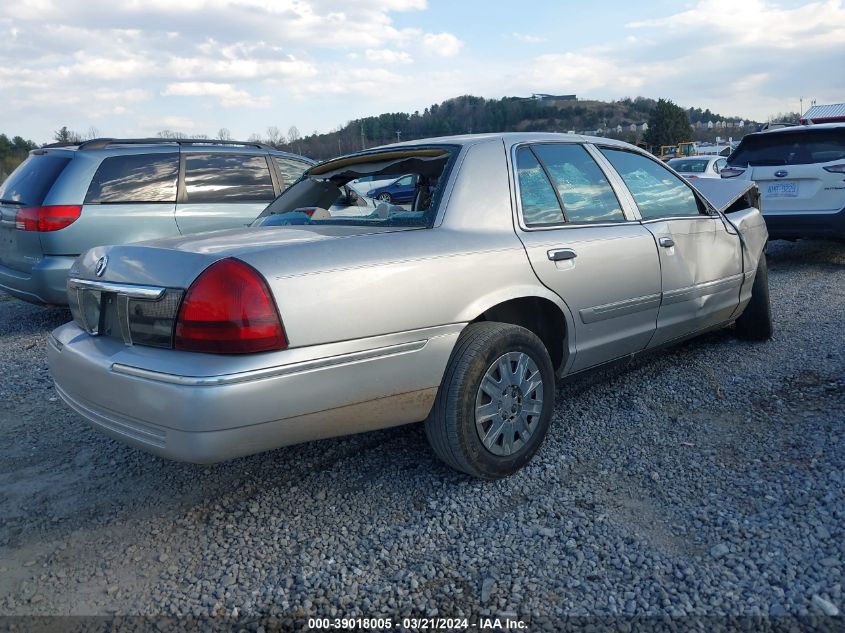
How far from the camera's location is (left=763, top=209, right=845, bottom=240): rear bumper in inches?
300

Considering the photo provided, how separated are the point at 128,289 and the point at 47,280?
3.49m

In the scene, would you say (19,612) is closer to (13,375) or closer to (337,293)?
(337,293)

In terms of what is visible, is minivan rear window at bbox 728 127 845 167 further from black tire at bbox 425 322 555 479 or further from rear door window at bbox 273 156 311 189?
black tire at bbox 425 322 555 479

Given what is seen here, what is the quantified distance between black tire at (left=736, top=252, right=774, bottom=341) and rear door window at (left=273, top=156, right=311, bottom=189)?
441 centimetres

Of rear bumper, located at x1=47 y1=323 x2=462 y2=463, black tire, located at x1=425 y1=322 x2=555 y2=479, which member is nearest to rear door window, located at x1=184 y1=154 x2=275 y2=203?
rear bumper, located at x1=47 y1=323 x2=462 y2=463

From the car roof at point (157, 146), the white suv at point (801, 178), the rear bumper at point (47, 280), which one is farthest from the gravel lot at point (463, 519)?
the white suv at point (801, 178)

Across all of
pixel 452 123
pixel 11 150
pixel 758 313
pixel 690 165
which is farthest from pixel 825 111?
pixel 11 150

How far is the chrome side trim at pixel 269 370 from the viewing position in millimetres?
2338

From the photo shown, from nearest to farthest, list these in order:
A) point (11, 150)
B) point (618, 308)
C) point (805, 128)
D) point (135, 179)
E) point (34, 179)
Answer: point (618, 308) → point (34, 179) → point (135, 179) → point (805, 128) → point (11, 150)

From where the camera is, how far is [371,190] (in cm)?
435

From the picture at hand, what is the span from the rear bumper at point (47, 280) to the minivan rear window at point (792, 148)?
24.9 ft

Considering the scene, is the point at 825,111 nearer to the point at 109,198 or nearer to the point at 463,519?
the point at 109,198

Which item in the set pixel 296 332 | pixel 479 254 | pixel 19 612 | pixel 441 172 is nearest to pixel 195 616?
pixel 19 612

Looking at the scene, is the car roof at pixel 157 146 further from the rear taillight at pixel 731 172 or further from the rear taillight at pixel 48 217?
the rear taillight at pixel 731 172
